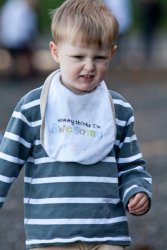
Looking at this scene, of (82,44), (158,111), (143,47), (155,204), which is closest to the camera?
(82,44)

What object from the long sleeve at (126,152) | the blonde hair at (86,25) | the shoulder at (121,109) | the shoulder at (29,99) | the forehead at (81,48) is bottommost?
the long sleeve at (126,152)

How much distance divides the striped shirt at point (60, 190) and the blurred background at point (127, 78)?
6.42 ft

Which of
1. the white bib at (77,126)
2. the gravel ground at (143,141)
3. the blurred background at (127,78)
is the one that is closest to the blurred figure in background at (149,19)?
the blurred background at (127,78)

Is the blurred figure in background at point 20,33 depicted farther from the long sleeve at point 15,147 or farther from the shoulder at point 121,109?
the long sleeve at point 15,147

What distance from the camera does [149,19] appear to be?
79.0 feet

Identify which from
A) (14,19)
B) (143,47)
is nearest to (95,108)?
(14,19)

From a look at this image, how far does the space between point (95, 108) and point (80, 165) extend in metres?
0.27

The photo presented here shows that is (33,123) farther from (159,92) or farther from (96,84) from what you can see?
(159,92)

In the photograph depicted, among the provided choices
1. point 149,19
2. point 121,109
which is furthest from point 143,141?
point 149,19

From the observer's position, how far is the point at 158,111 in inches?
564

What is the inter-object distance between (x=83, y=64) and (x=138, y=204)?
2.11 feet

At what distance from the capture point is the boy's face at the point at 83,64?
4180mm

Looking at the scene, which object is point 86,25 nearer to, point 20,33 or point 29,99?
point 29,99

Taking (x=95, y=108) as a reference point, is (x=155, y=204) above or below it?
below
